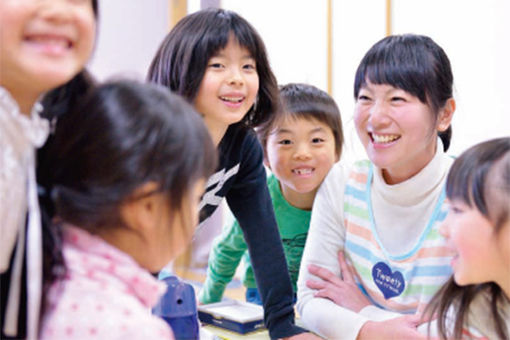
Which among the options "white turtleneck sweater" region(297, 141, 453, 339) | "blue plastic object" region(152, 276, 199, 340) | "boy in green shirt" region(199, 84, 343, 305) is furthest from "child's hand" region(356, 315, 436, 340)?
"boy in green shirt" region(199, 84, 343, 305)

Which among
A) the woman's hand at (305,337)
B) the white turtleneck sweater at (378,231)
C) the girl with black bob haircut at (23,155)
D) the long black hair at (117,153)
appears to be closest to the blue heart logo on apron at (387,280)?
the white turtleneck sweater at (378,231)

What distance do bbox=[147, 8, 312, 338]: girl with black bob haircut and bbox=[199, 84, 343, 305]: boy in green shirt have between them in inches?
6.6

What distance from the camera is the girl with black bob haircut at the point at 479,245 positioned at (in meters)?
0.90

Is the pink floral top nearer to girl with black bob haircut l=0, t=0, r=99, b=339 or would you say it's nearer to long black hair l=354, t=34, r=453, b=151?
girl with black bob haircut l=0, t=0, r=99, b=339

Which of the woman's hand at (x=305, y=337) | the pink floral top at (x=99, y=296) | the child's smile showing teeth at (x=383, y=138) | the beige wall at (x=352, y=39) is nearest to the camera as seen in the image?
the pink floral top at (x=99, y=296)

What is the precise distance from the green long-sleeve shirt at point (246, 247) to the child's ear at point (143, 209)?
1095mm

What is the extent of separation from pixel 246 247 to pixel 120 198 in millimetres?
1286

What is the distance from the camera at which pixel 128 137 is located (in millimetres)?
628

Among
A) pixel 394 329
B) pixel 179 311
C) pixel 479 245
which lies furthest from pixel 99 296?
pixel 394 329

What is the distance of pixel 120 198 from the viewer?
2.03 feet

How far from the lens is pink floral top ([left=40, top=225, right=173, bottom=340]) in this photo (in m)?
0.56

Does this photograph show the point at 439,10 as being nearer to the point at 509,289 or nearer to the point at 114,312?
the point at 509,289

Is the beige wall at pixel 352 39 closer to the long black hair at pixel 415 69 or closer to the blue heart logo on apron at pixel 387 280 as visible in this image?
the long black hair at pixel 415 69

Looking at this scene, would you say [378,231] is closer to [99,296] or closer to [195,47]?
[195,47]
